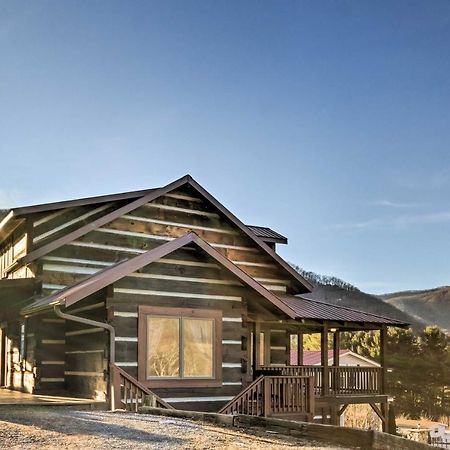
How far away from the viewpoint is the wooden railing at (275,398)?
1900 centimetres

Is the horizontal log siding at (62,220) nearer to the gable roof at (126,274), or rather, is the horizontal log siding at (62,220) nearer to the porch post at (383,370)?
the gable roof at (126,274)

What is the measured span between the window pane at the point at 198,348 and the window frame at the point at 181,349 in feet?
0.34

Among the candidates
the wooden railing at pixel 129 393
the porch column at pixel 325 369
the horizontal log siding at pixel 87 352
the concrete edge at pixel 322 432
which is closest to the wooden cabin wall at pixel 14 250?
the horizontal log siding at pixel 87 352

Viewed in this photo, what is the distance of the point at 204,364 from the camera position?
62.8ft

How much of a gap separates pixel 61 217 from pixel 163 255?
549 cm

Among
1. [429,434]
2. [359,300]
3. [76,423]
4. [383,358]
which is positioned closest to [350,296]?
[359,300]

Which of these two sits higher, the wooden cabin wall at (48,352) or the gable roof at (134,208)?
the gable roof at (134,208)

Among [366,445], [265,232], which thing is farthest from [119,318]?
[265,232]

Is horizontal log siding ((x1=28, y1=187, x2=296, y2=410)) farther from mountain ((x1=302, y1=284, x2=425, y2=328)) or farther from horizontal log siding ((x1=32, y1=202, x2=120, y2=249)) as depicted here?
mountain ((x1=302, y1=284, x2=425, y2=328))

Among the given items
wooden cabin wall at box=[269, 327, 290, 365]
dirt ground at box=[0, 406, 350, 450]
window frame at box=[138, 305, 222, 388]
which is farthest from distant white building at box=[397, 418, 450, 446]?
dirt ground at box=[0, 406, 350, 450]

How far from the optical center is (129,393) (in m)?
17.1

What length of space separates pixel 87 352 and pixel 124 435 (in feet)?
26.2

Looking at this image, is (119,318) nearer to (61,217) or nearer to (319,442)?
(61,217)

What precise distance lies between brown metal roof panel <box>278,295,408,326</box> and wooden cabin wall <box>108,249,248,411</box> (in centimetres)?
338
